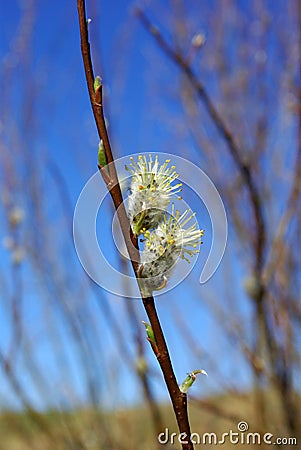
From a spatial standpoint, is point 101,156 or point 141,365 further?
point 141,365

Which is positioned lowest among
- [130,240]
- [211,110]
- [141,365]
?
[141,365]

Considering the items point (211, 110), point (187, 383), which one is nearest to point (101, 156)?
point (187, 383)

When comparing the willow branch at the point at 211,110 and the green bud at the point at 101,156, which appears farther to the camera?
the willow branch at the point at 211,110

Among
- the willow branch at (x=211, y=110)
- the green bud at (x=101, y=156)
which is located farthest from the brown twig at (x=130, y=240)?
the willow branch at (x=211, y=110)

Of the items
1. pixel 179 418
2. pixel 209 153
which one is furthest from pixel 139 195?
A: pixel 209 153

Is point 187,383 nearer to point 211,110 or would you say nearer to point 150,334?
point 150,334

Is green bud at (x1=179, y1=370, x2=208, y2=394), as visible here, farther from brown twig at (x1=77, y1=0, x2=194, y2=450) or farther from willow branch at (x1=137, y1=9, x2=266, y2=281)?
willow branch at (x1=137, y1=9, x2=266, y2=281)

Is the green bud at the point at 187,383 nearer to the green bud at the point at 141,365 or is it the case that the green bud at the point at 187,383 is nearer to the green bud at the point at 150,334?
the green bud at the point at 150,334

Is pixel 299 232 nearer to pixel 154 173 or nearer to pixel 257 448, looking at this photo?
pixel 257 448
